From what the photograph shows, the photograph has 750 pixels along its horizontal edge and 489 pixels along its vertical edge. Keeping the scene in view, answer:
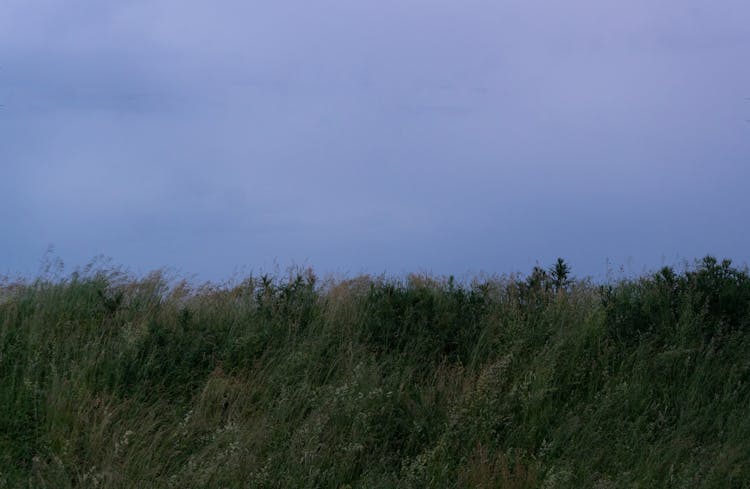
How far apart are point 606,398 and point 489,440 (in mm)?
1271

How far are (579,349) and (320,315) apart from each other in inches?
113

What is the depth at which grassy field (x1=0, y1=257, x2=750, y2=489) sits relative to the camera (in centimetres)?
634

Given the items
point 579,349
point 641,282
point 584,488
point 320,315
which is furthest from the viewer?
point 641,282

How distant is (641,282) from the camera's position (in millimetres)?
9656

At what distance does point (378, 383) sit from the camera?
746cm

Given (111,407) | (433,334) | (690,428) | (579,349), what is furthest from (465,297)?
(111,407)

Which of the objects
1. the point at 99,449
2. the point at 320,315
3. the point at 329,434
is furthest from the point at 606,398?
the point at 99,449

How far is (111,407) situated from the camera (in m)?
7.01

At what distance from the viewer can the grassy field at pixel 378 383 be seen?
6.34 metres

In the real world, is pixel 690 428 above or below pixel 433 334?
below

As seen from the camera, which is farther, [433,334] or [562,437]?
[433,334]

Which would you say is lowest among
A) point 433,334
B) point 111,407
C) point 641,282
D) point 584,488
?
point 584,488

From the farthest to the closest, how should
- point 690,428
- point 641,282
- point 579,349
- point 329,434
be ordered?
point 641,282, point 579,349, point 690,428, point 329,434

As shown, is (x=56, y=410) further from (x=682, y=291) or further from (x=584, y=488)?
(x=682, y=291)
